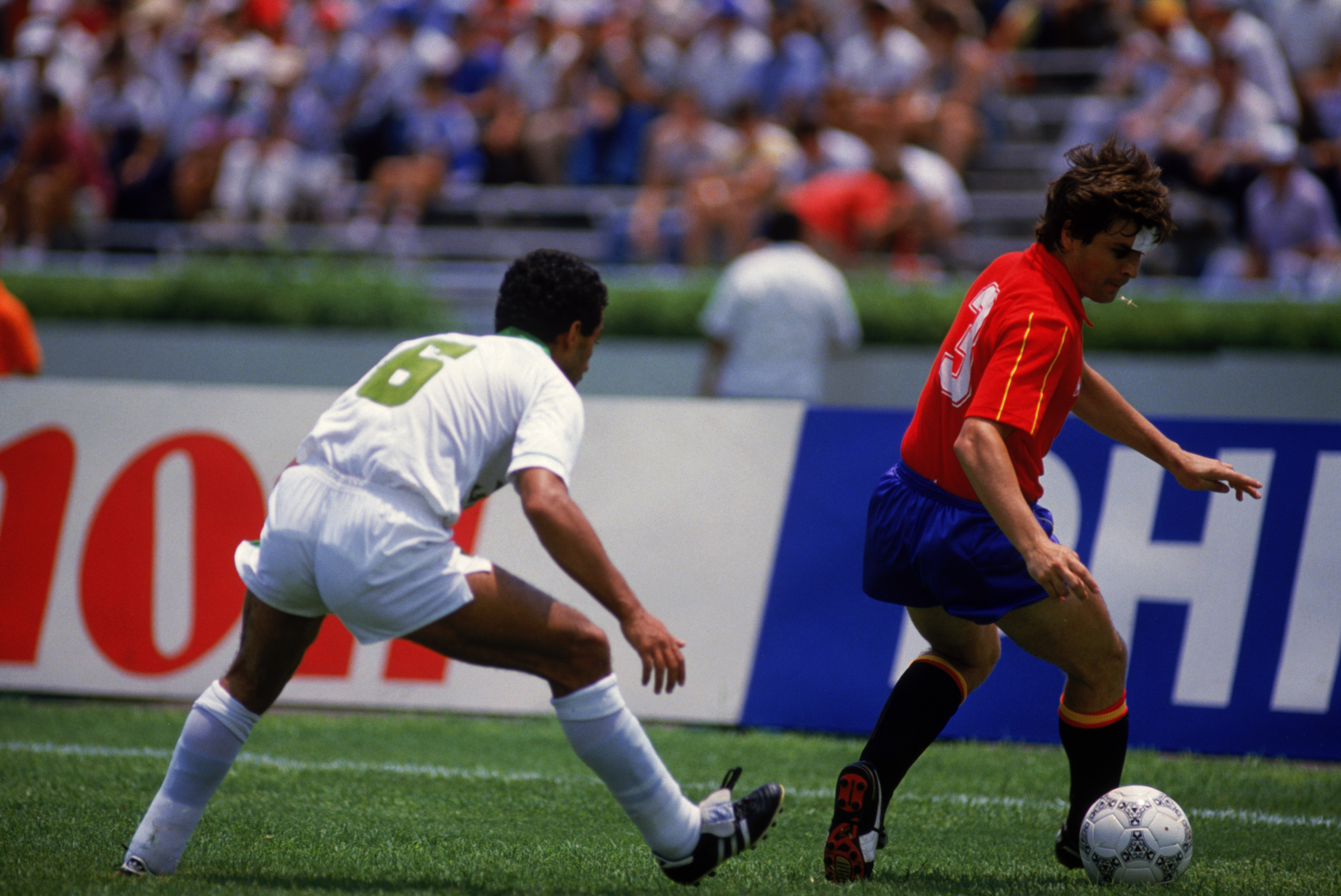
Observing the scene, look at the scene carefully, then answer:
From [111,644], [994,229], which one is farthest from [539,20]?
[111,644]

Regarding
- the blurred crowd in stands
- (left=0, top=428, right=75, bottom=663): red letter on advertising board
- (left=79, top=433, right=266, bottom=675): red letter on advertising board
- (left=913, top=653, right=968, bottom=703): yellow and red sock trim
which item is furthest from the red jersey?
the blurred crowd in stands

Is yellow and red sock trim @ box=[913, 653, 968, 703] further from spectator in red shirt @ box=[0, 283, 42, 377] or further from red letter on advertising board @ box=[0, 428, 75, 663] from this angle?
spectator in red shirt @ box=[0, 283, 42, 377]

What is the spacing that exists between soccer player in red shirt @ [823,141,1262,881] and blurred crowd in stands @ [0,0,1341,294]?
677cm

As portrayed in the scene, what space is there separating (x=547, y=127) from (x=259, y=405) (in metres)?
7.04

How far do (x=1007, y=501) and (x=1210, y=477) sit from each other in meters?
1.05

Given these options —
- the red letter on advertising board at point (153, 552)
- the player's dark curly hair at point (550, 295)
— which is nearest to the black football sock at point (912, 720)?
the player's dark curly hair at point (550, 295)

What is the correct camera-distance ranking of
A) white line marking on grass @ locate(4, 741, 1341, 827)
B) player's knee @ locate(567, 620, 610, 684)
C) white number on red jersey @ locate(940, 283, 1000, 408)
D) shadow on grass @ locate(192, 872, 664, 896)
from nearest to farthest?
player's knee @ locate(567, 620, 610, 684), shadow on grass @ locate(192, 872, 664, 896), white number on red jersey @ locate(940, 283, 1000, 408), white line marking on grass @ locate(4, 741, 1341, 827)

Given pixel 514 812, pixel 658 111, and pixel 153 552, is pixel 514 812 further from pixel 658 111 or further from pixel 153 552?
pixel 658 111

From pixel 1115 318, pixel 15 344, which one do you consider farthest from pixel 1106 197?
pixel 1115 318

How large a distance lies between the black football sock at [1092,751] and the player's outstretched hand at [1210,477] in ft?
2.34

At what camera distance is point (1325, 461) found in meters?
5.95

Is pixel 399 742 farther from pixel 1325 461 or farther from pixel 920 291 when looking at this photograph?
pixel 920 291

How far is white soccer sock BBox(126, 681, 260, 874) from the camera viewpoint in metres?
3.88

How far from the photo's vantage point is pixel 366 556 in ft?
11.6
